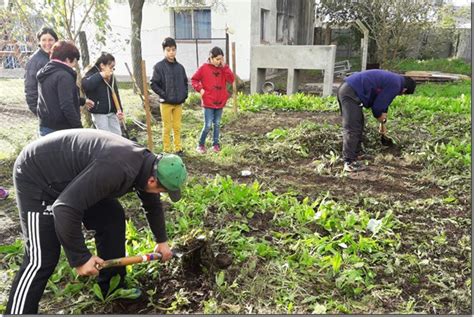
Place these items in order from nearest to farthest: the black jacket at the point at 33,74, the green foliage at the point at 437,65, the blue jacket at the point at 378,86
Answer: the black jacket at the point at 33,74, the blue jacket at the point at 378,86, the green foliage at the point at 437,65

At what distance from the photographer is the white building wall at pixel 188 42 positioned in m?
13.3

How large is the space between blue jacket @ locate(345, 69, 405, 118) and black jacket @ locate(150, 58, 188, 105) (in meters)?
2.26

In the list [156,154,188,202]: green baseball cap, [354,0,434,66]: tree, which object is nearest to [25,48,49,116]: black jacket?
[156,154,188,202]: green baseball cap

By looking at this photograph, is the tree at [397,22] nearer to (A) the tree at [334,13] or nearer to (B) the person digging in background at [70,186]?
(A) the tree at [334,13]

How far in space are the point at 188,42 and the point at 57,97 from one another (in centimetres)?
1035

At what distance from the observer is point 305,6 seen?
2119 cm

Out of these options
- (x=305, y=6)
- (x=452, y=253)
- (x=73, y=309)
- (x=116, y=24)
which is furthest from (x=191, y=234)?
(x=305, y=6)

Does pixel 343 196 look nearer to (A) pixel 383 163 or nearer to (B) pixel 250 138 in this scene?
→ (A) pixel 383 163

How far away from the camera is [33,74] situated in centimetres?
448

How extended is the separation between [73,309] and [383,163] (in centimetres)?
442

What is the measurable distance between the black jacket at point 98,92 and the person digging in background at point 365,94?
2.84 m

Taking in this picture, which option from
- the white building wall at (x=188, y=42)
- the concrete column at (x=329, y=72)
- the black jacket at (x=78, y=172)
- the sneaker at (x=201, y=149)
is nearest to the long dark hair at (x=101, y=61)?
the sneaker at (x=201, y=149)

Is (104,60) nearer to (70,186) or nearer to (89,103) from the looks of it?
(89,103)

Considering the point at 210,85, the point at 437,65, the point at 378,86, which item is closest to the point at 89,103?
the point at 210,85
